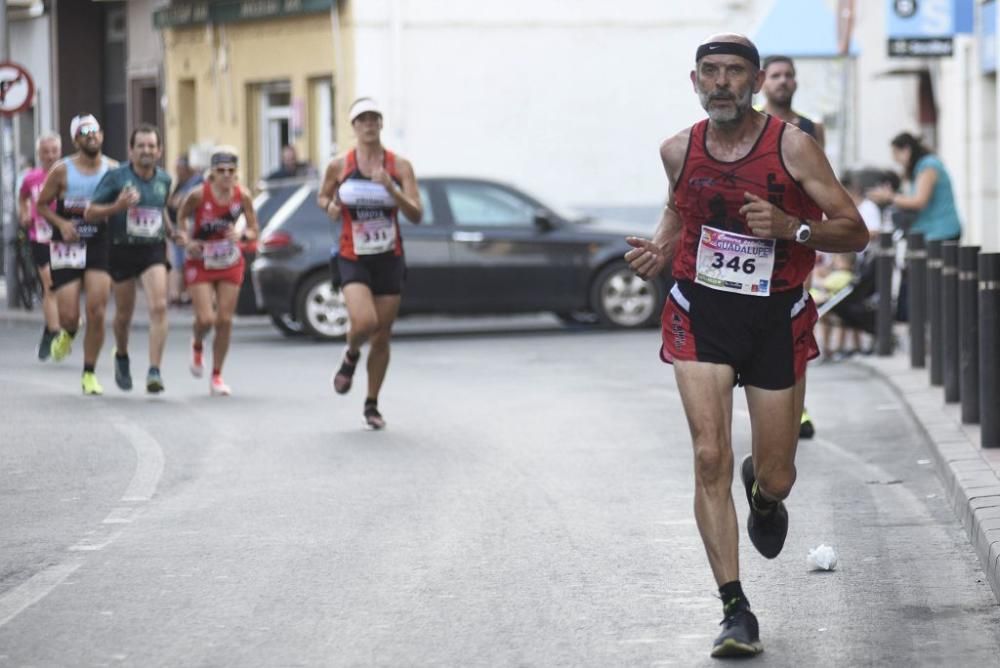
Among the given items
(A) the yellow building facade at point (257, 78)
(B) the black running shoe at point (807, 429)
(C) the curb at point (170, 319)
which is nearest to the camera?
(B) the black running shoe at point (807, 429)

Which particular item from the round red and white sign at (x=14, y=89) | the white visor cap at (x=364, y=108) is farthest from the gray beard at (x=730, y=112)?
the round red and white sign at (x=14, y=89)

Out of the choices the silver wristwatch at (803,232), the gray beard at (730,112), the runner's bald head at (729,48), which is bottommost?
the silver wristwatch at (803,232)

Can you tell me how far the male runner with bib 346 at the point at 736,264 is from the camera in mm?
6391

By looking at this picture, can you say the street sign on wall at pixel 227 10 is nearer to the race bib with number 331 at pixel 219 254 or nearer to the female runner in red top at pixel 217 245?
the female runner in red top at pixel 217 245

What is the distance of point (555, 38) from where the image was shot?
31.5 meters

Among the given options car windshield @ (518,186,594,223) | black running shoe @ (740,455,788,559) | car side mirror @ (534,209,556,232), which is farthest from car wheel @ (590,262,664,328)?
black running shoe @ (740,455,788,559)

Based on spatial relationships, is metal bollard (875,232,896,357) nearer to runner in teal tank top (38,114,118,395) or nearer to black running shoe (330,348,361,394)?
black running shoe (330,348,361,394)

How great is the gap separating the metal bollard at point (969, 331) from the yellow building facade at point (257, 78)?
1953cm

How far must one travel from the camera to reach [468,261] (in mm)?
21016

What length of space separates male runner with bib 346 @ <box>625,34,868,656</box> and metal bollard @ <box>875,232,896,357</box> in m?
10.2

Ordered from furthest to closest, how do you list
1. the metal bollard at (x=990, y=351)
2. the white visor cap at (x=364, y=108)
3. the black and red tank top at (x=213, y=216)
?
the black and red tank top at (x=213, y=216) → the white visor cap at (x=364, y=108) → the metal bollard at (x=990, y=351)

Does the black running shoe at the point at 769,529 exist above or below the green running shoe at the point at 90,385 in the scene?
above

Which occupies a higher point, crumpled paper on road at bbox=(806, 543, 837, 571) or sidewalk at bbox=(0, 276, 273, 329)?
crumpled paper on road at bbox=(806, 543, 837, 571)

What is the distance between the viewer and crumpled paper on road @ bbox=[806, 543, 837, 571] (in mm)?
7645
